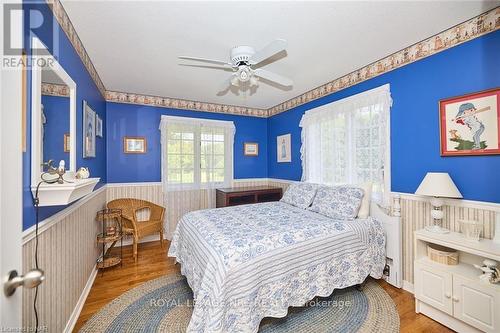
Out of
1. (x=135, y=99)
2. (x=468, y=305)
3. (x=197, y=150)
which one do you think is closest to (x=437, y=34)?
(x=468, y=305)

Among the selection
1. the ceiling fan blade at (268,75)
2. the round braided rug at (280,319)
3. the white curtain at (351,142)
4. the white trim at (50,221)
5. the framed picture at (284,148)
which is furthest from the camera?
the framed picture at (284,148)

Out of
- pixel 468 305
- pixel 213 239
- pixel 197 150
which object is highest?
pixel 197 150

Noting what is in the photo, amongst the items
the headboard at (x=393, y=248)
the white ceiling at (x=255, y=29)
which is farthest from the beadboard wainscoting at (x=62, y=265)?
the headboard at (x=393, y=248)

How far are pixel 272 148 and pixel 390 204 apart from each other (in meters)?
2.77

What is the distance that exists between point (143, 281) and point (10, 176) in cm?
238

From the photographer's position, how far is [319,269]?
206 centimetres

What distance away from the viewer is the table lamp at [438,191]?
1.95 m

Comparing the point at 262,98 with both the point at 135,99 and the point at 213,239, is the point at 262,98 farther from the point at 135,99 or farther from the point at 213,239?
the point at 213,239

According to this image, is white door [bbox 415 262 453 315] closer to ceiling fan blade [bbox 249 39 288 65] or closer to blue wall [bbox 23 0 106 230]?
ceiling fan blade [bbox 249 39 288 65]

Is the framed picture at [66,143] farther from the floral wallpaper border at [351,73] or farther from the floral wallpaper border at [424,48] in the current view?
the floral wallpaper border at [424,48]

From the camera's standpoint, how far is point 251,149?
16.3ft

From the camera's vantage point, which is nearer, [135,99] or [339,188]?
[339,188]

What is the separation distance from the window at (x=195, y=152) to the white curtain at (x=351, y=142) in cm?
160

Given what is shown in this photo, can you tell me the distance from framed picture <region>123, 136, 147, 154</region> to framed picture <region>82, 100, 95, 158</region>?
115cm
